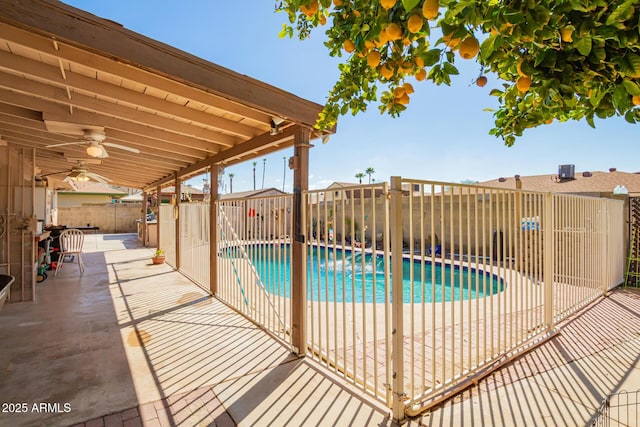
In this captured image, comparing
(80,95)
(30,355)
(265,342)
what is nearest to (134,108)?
(80,95)

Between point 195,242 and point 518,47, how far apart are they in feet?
21.3

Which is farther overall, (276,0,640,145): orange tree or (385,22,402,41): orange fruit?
(385,22,402,41): orange fruit

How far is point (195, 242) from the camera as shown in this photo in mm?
6535

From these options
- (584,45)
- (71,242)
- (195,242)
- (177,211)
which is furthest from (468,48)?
(71,242)

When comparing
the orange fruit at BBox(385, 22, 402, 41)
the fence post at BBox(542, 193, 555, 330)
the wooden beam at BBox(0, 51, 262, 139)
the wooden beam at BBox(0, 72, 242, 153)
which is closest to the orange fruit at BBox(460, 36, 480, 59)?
the orange fruit at BBox(385, 22, 402, 41)

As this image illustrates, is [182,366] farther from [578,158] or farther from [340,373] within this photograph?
[578,158]

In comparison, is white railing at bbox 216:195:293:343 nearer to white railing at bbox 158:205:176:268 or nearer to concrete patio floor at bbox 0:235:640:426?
concrete patio floor at bbox 0:235:640:426

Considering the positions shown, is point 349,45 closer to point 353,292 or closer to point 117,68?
point 353,292

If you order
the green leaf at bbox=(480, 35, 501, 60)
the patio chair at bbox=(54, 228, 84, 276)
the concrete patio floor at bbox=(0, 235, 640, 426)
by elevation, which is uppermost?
the green leaf at bbox=(480, 35, 501, 60)

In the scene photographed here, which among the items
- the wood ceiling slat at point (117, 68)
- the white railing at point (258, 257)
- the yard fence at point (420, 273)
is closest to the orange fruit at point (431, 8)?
the yard fence at point (420, 273)

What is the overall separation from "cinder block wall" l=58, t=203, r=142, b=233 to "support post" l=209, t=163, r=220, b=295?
55.8ft

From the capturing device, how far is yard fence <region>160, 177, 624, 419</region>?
7.96ft

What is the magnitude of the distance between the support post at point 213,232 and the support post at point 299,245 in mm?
2570

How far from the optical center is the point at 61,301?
5051mm
